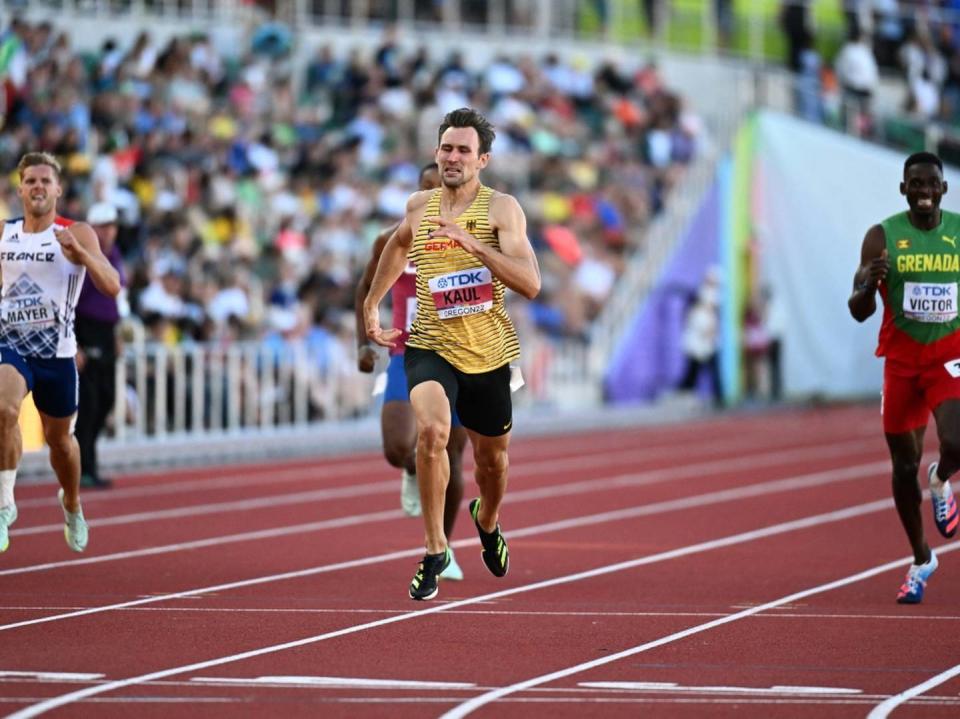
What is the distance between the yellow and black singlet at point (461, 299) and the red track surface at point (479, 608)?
4.04 feet

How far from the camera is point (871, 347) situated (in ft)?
110

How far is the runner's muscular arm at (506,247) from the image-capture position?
9.43m

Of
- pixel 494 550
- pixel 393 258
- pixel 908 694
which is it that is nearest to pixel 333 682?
pixel 908 694

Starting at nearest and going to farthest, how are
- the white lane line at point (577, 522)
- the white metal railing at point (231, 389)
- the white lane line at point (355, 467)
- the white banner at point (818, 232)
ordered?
the white lane line at point (577, 522)
the white lane line at point (355, 467)
the white metal railing at point (231, 389)
the white banner at point (818, 232)

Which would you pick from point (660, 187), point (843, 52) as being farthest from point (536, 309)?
point (843, 52)

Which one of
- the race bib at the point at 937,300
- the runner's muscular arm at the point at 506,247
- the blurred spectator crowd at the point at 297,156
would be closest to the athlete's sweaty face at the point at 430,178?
the runner's muscular arm at the point at 506,247

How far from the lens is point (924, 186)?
10695 mm

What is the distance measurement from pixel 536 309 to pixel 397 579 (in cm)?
1658

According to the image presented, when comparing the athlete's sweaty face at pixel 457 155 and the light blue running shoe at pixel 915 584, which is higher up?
the athlete's sweaty face at pixel 457 155

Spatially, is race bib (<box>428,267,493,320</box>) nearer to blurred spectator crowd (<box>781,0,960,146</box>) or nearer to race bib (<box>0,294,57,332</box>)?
race bib (<box>0,294,57,332</box>)

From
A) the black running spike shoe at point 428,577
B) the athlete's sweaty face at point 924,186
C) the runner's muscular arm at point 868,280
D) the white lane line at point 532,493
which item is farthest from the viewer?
the white lane line at point 532,493

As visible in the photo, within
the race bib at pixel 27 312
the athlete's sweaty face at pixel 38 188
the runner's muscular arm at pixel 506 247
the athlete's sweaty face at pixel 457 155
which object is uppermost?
the athlete's sweaty face at pixel 457 155

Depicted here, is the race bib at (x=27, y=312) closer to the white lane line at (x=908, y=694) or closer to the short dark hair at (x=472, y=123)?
the short dark hair at (x=472, y=123)

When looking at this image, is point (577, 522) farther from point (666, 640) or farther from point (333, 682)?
point (333, 682)
